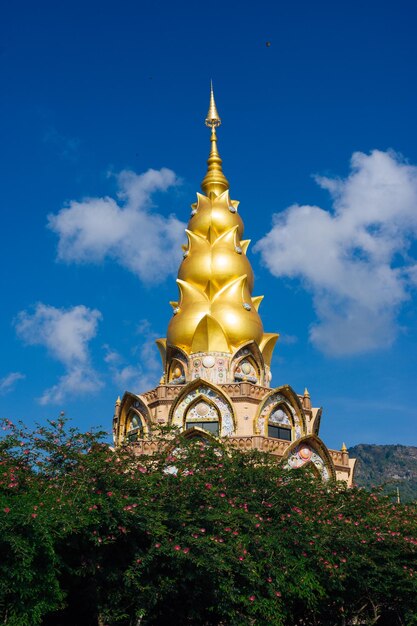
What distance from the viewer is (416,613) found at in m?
21.1

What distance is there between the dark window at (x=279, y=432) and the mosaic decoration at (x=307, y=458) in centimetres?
124

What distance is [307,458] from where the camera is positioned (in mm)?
33406

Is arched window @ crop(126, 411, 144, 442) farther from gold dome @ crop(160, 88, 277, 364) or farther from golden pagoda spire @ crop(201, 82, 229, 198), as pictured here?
golden pagoda spire @ crop(201, 82, 229, 198)

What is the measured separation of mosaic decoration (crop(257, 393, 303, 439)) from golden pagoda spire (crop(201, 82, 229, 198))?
44.6 feet

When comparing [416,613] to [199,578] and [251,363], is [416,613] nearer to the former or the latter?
[199,578]

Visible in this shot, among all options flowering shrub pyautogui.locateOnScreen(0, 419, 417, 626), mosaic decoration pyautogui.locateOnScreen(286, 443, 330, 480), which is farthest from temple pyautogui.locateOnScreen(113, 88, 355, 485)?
flowering shrub pyautogui.locateOnScreen(0, 419, 417, 626)

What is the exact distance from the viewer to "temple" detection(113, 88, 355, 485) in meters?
33.4

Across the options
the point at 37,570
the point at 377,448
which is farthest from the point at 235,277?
the point at 377,448

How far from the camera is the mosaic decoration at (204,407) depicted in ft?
110

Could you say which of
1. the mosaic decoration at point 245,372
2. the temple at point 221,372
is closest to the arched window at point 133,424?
the temple at point 221,372

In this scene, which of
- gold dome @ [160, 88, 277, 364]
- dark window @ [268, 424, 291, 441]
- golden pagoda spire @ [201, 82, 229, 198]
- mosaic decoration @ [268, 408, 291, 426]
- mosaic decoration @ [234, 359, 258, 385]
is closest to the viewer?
dark window @ [268, 424, 291, 441]

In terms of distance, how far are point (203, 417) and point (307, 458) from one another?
5.05 meters

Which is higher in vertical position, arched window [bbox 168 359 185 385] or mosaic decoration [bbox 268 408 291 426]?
arched window [bbox 168 359 185 385]

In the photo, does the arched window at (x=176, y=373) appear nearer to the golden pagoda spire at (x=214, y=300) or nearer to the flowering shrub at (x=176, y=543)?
the golden pagoda spire at (x=214, y=300)
